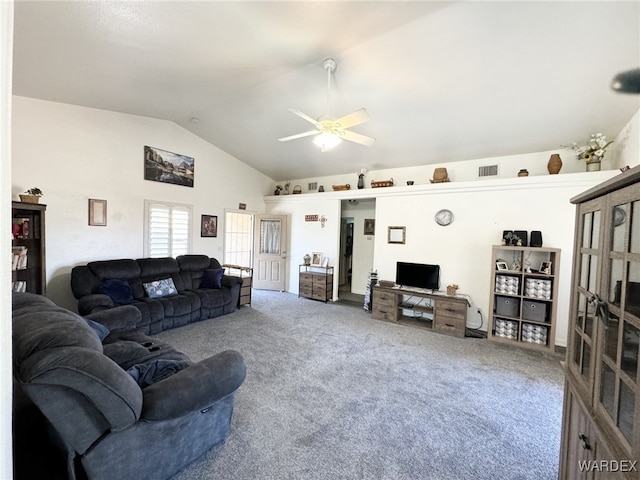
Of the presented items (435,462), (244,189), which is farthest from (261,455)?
(244,189)

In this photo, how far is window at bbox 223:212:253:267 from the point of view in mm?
6328

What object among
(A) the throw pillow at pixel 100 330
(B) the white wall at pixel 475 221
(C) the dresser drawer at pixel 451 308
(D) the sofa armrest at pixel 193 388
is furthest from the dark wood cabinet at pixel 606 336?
(A) the throw pillow at pixel 100 330

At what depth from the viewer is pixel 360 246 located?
675 centimetres

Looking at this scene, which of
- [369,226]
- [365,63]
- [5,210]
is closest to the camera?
[5,210]

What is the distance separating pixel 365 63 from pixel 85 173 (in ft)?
14.1

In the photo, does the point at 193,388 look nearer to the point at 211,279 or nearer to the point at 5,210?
the point at 5,210

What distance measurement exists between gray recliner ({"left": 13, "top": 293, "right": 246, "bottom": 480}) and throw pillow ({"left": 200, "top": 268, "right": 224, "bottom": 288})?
311 cm

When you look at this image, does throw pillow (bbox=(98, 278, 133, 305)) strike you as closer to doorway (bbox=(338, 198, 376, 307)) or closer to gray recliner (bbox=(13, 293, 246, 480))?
gray recliner (bbox=(13, 293, 246, 480))

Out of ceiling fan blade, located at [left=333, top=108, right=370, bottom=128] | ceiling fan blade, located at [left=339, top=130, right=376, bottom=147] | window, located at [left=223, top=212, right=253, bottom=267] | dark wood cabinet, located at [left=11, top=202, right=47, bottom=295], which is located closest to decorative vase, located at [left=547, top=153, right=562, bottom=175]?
ceiling fan blade, located at [left=339, top=130, right=376, bottom=147]

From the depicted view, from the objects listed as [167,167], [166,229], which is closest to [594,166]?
[167,167]

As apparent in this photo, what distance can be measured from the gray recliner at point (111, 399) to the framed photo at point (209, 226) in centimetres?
399

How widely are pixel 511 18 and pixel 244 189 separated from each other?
5514 millimetres

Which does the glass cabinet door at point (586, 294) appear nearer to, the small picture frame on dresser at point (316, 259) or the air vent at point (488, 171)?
the air vent at point (488, 171)

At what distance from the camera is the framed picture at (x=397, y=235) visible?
510 cm
